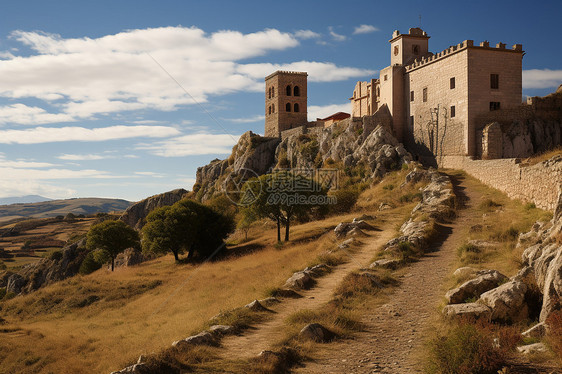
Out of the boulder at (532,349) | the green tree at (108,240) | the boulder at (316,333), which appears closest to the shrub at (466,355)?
the boulder at (532,349)

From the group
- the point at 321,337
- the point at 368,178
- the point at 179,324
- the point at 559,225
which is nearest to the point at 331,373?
the point at 321,337

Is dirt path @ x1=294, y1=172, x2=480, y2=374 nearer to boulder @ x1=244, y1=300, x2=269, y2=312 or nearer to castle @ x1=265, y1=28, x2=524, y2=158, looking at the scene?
boulder @ x1=244, y1=300, x2=269, y2=312

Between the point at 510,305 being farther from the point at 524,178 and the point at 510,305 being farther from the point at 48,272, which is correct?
the point at 48,272

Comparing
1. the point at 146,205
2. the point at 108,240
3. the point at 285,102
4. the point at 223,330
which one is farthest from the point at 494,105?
the point at 146,205

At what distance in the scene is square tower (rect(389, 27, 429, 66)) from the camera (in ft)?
149

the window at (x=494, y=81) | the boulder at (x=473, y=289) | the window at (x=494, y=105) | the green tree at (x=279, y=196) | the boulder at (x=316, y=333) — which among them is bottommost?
the boulder at (x=316, y=333)

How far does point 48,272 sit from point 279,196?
48955 mm

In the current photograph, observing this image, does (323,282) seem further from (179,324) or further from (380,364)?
(380,364)

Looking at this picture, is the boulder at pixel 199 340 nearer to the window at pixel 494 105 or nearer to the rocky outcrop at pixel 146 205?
the window at pixel 494 105

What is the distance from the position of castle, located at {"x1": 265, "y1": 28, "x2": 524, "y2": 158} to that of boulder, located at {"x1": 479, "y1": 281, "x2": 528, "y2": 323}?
28707mm

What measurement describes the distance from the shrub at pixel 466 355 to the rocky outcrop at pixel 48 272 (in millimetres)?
63642

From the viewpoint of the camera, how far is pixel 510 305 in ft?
31.8

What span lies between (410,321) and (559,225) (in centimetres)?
441

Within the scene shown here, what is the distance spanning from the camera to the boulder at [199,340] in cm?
1048
